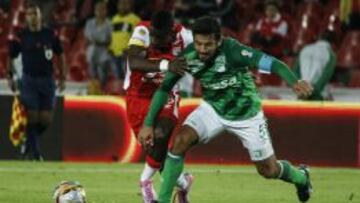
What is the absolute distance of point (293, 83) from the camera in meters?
10.9

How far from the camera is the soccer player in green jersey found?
11.2 meters

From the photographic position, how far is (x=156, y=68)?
38.8ft

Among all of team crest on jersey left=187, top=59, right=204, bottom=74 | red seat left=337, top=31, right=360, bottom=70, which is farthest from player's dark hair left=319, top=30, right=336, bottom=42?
team crest on jersey left=187, top=59, right=204, bottom=74

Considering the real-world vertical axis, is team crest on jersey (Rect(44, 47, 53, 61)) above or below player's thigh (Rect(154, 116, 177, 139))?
below

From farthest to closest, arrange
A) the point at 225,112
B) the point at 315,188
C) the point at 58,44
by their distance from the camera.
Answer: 1. the point at 58,44
2. the point at 315,188
3. the point at 225,112

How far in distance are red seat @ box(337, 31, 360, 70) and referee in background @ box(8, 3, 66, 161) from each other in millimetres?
6419

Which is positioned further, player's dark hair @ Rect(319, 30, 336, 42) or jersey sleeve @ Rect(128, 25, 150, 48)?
player's dark hair @ Rect(319, 30, 336, 42)

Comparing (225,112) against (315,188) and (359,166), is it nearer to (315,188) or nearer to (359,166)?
(315,188)

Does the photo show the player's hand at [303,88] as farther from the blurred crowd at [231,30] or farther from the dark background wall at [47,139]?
the blurred crowd at [231,30]

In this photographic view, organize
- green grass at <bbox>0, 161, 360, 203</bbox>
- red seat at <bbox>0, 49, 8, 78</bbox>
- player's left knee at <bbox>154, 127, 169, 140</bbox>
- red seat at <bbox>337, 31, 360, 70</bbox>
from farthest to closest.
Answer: red seat at <bbox>0, 49, 8, 78</bbox>
red seat at <bbox>337, 31, 360, 70</bbox>
green grass at <bbox>0, 161, 360, 203</bbox>
player's left knee at <bbox>154, 127, 169, 140</bbox>

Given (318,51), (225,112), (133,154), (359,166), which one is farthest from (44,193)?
(318,51)

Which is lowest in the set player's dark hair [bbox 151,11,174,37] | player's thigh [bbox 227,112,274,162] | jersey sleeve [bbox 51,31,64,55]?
jersey sleeve [bbox 51,31,64,55]

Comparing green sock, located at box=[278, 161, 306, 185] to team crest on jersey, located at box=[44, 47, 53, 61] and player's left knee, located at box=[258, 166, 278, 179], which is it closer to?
player's left knee, located at box=[258, 166, 278, 179]

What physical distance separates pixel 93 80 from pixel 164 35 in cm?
1015
